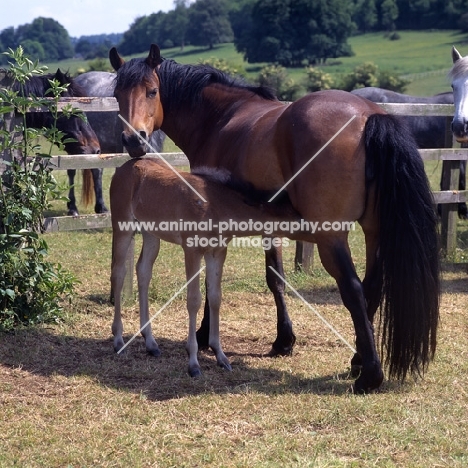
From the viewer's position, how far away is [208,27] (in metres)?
66.4

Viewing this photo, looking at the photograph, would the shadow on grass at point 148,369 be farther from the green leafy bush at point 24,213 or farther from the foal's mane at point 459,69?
the foal's mane at point 459,69

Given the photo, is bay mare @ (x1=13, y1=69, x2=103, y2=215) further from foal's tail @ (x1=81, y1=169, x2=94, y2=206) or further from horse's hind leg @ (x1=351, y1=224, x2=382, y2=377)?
horse's hind leg @ (x1=351, y1=224, x2=382, y2=377)

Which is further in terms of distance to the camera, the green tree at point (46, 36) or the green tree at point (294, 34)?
the green tree at point (294, 34)

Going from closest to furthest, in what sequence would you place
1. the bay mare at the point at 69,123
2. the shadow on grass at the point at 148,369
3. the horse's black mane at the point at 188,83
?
1. the shadow on grass at the point at 148,369
2. the horse's black mane at the point at 188,83
3. the bay mare at the point at 69,123

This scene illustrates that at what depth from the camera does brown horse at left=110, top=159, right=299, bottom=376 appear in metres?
4.76

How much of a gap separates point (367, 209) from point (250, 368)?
54.2 inches

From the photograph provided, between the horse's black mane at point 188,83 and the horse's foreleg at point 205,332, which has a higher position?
the horse's black mane at point 188,83

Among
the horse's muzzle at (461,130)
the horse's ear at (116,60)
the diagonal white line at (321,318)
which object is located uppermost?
the horse's ear at (116,60)

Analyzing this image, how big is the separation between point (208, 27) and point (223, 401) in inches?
2569

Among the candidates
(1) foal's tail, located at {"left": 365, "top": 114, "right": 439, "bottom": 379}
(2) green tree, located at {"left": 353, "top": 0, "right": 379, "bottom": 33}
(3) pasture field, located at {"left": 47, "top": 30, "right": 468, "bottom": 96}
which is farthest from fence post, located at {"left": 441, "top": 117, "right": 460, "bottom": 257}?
(2) green tree, located at {"left": 353, "top": 0, "right": 379, "bottom": 33}

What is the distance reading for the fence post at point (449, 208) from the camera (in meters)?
8.35

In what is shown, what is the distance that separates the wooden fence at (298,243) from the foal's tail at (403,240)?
2.65 metres

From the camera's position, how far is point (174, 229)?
16.2 feet

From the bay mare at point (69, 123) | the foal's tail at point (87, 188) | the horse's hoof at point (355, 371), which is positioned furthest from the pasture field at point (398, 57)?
the horse's hoof at point (355, 371)
